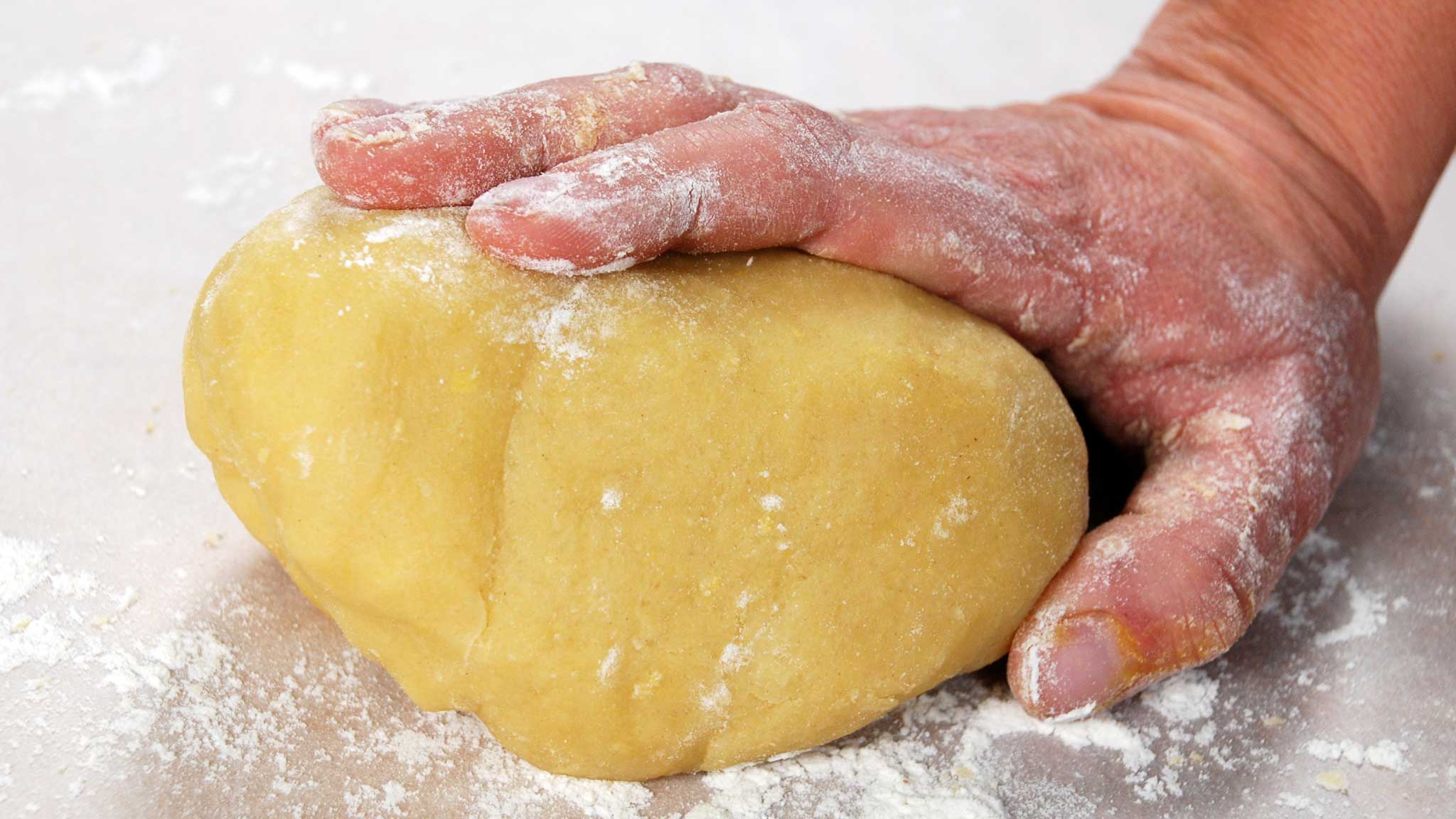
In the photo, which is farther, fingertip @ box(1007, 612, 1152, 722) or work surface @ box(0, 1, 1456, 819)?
fingertip @ box(1007, 612, 1152, 722)

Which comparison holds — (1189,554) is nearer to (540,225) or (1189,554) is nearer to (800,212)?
(800,212)

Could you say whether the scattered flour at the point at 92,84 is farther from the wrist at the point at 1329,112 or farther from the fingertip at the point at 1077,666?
the fingertip at the point at 1077,666

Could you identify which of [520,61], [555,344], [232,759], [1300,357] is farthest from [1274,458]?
[520,61]

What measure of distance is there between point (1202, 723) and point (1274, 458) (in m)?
0.37

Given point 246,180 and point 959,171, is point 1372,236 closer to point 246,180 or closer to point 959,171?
point 959,171

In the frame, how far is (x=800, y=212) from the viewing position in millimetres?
1354

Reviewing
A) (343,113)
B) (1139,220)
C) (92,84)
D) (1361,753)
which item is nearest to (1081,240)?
(1139,220)

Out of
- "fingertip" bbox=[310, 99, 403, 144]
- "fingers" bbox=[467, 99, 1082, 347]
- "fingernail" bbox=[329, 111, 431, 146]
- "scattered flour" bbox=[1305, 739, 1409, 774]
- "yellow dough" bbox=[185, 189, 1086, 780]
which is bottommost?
"scattered flour" bbox=[1305, 739, 1409, 774]

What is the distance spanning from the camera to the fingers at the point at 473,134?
1.25 meters

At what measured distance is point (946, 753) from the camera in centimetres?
144

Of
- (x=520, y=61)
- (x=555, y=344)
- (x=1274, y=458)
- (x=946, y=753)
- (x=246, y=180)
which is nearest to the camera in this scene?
(x=555, y=344)

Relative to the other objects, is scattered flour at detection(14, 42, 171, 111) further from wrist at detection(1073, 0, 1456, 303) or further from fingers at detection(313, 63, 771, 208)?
wrist at detection(1073, 0, 1456, 303)

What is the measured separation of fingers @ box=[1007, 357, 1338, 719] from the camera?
144 cm

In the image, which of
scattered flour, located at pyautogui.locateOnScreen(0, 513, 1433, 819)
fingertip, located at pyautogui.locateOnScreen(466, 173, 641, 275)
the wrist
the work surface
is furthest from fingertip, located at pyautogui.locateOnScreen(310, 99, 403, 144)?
the wrist
